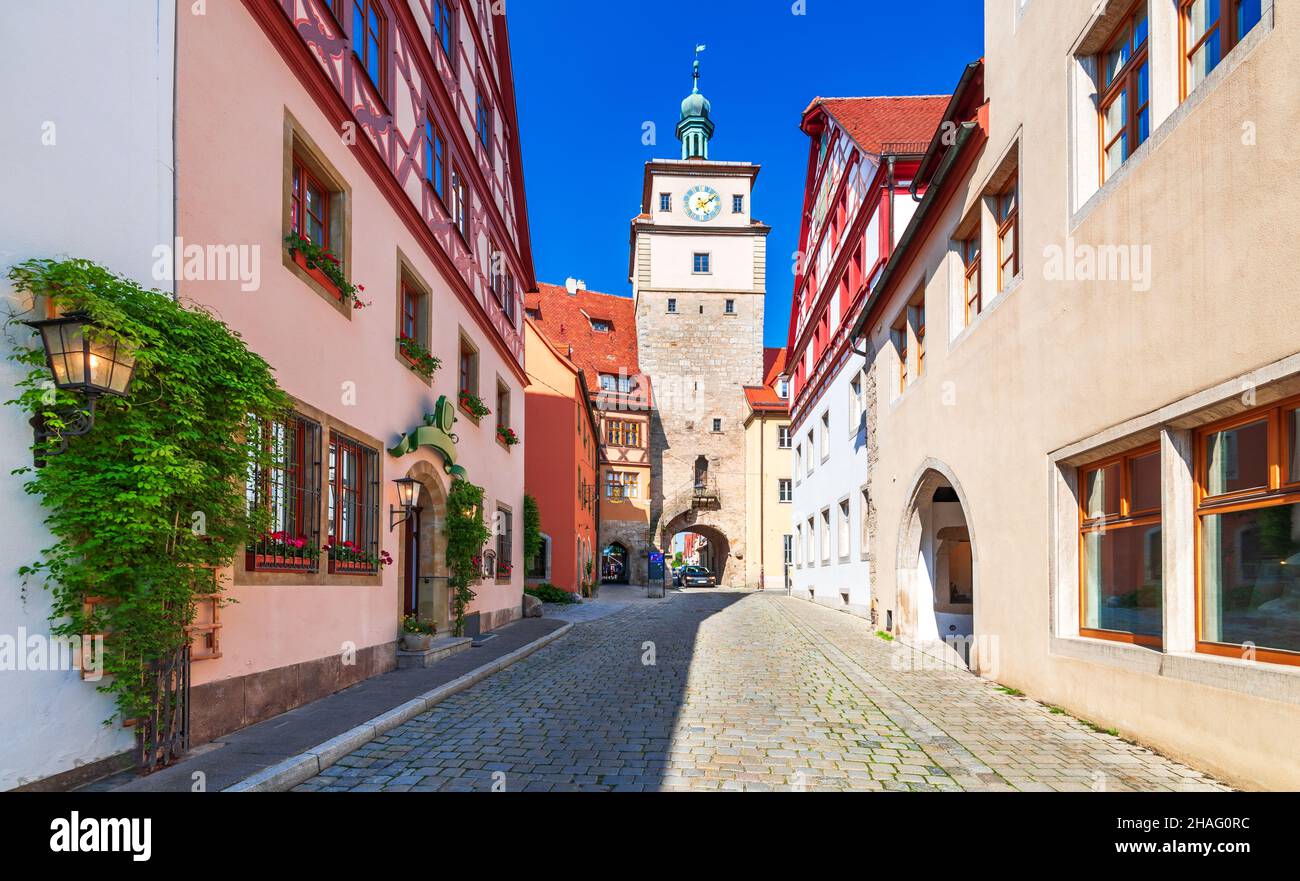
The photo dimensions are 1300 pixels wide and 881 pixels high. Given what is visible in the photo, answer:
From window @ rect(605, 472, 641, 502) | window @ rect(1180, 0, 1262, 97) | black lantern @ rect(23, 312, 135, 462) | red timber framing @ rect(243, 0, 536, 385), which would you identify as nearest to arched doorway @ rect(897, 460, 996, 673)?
window @ rect(1180, 0, 1262, 97)

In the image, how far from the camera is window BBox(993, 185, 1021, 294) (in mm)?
9422

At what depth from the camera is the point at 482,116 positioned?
16547 millimetres

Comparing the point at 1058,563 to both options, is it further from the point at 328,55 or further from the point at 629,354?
the point at 629,354

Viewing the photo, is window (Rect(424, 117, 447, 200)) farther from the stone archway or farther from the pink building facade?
the stone archway

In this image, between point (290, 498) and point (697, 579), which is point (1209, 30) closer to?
point (290, 498)

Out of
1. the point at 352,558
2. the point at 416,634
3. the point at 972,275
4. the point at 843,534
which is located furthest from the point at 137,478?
the point at 843,534

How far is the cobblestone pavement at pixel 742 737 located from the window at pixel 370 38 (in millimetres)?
7299

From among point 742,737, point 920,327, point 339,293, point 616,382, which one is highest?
point 616,382

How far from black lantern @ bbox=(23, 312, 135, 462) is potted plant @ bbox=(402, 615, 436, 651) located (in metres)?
6.42

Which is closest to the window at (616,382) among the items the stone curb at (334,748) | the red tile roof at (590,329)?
the red tile roof at (590,329)

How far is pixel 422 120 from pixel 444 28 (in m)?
2.68

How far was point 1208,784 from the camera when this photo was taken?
5133 millimetres

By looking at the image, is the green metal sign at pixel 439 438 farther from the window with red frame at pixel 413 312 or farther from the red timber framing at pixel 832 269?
the red timber framing at pixel 832 269

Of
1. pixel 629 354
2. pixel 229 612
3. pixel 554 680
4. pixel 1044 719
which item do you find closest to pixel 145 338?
pixel 229 612
